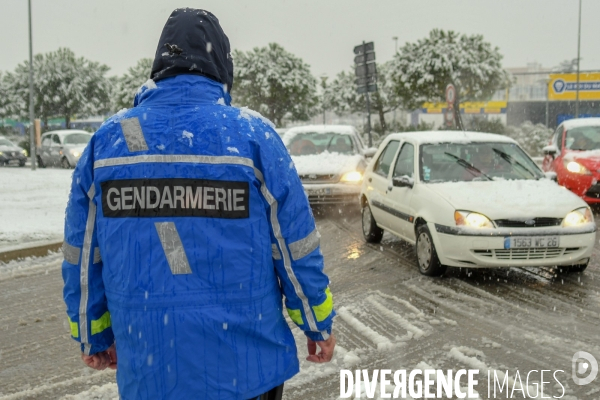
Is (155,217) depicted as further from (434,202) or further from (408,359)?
(434,202)

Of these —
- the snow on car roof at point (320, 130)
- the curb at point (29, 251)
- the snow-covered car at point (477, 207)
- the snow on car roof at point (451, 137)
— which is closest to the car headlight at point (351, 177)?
the snow on car roof at point (320, 130)

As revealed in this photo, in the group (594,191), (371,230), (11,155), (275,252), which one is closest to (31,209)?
(371,230)

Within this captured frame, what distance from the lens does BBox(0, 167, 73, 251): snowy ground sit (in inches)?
340

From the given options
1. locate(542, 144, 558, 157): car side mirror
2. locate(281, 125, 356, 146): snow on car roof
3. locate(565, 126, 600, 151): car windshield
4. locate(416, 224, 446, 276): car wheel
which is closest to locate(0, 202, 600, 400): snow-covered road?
locate(416, 224, 446, 276): car wheel

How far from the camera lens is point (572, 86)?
46906mm

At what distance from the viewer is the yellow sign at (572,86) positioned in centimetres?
4594

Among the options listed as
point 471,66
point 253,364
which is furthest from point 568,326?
point 471,66

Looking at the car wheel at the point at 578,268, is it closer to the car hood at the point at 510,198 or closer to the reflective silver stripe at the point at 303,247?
the car hood at the point at 510,198

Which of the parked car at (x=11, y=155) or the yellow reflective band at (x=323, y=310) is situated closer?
the yellow reflective band at (x=323, y=310)

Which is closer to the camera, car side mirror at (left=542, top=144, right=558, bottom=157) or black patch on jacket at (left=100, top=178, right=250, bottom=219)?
black patch on jacket at (left=100, top=178, right=250, bottom=219)

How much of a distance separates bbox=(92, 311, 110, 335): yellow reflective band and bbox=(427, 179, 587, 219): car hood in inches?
186

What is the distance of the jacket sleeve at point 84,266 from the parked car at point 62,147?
76.1 ft

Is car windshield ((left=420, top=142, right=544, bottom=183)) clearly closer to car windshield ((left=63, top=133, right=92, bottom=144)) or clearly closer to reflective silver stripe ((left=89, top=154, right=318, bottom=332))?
reflective silver stripe ((left=89, top=154, right=318, bottom=332))

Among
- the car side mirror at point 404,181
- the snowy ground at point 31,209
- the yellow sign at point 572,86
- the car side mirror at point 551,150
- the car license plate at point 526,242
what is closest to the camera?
the car license plate at point 526,242
